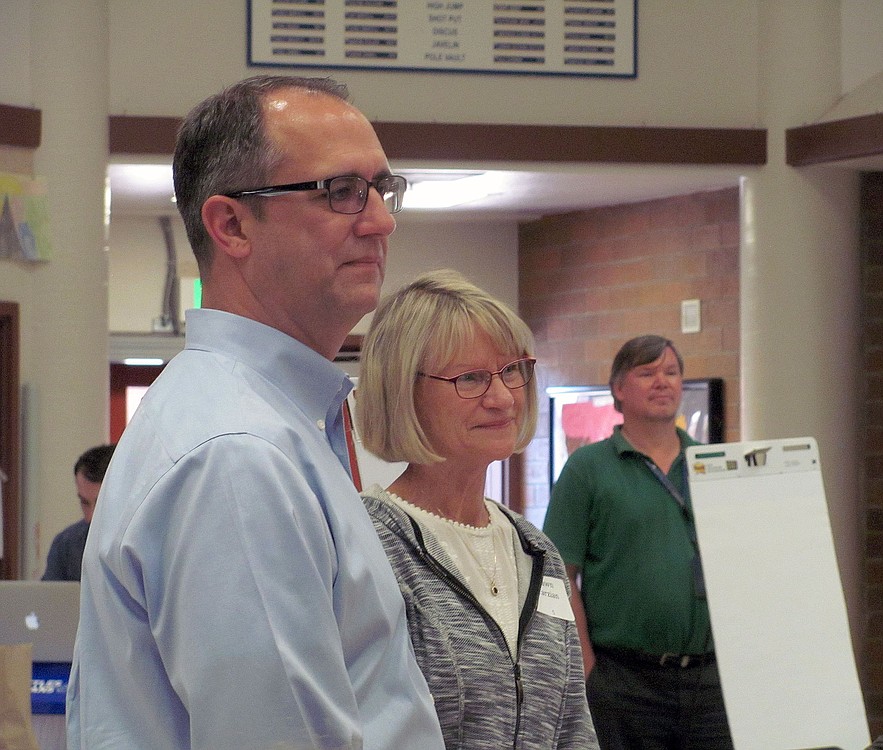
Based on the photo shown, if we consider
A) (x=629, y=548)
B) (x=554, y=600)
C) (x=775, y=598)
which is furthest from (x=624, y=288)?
(x=554, y=600)

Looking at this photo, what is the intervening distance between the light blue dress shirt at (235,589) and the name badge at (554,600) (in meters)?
0.73

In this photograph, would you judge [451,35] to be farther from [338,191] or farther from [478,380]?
[338,191]

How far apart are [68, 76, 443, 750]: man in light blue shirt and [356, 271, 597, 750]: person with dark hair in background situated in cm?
57

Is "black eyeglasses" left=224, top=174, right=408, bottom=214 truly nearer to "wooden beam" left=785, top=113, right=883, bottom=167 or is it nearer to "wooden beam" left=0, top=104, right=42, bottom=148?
"wooden beam" left=0, top=104, right=42, bottom=148

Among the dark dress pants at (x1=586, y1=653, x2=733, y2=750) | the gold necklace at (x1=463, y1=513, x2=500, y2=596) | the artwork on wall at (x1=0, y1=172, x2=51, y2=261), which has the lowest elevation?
the dark dress pants at (x1=586, y1=653, x2=733, y2=750)

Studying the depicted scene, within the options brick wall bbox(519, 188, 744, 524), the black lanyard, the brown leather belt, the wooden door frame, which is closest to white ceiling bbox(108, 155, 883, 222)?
brick wall bbox(519, 188, 744, 524)

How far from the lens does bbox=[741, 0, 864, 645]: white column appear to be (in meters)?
4.61

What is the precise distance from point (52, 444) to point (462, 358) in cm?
293

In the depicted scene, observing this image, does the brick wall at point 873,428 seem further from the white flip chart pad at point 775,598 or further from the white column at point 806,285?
the white flip chart pad at point 775,598

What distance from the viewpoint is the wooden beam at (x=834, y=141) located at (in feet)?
14.3

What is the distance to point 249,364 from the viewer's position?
96 centimetres

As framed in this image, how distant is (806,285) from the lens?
4629mm

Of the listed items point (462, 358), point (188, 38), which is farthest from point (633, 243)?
point (462, 358)

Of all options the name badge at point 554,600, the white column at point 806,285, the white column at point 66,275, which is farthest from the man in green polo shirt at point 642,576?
the white column at point 66,275
